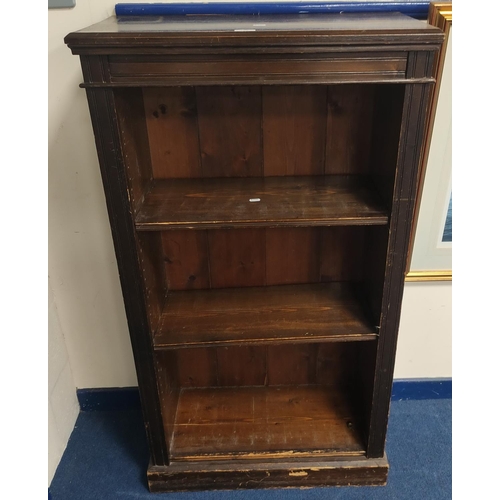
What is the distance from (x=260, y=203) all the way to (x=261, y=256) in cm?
31

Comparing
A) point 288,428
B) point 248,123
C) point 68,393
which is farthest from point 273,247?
point 68,393

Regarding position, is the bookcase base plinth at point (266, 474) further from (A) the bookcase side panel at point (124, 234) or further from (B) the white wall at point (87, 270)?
(B) the white wall at point (87, 270)

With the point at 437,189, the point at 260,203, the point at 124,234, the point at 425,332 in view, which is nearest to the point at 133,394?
the point at 124,234

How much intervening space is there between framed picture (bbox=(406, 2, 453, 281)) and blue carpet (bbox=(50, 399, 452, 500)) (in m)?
0.56

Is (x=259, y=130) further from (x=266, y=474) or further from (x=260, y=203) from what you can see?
(x=266, y=474)

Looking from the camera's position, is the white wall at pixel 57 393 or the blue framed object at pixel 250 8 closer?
the blue framed object at pixel 250 8

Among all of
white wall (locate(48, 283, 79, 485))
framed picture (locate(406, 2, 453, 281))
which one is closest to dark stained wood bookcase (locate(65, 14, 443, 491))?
framed picture (locate(406, 2, 453, 281))

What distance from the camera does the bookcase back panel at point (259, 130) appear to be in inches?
50.5

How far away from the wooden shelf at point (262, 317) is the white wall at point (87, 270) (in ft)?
0.94

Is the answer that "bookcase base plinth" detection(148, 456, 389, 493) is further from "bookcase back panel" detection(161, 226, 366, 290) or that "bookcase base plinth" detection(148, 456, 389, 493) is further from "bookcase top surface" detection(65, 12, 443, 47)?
"bookcase top surface" detection(65, 12, 443, 47)

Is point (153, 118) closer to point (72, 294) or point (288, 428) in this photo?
point (72, 294)

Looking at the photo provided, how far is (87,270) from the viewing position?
5.14 feet

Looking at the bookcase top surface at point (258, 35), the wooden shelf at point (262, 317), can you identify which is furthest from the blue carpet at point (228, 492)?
the bookcase top surface at point (258, 35)

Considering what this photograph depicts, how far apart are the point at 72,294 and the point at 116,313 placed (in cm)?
16
